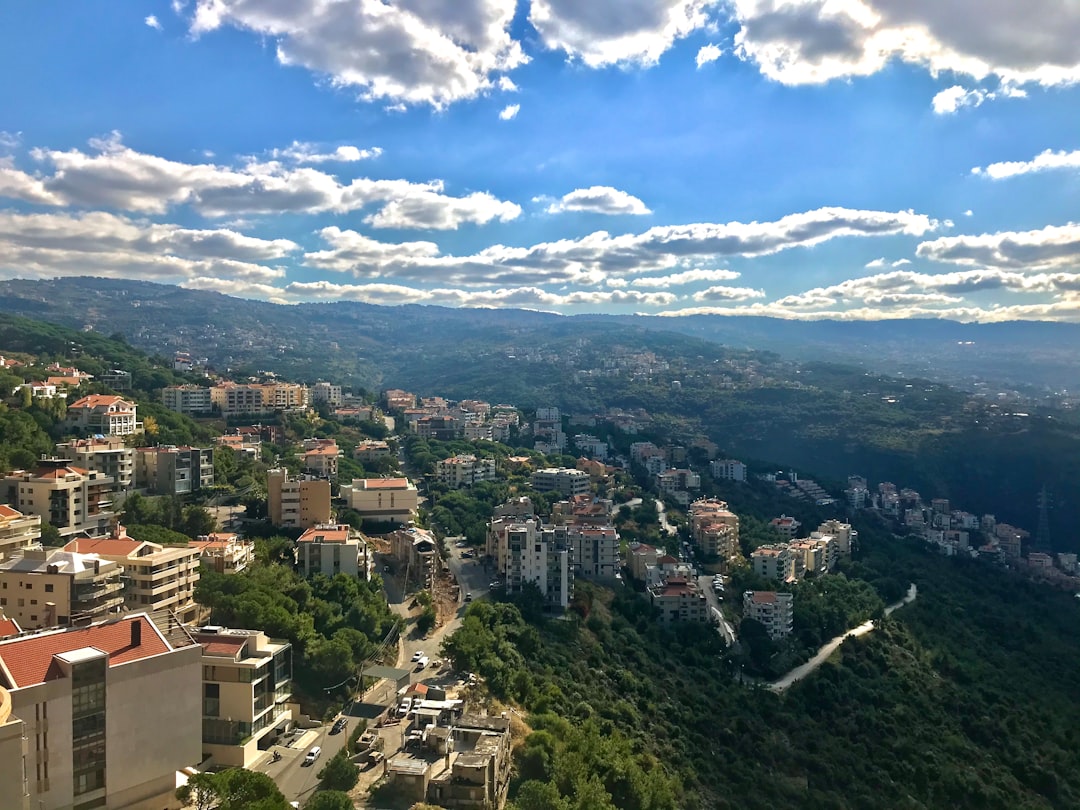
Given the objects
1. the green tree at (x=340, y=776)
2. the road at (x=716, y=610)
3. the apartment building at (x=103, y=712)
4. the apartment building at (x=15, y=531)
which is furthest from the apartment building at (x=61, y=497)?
the road at (x=716, y=610)

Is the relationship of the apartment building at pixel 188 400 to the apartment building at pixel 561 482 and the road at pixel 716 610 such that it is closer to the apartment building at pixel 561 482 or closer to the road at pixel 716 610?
the apartment building at pixel 561 482

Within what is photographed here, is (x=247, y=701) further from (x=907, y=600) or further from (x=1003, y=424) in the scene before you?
(x=1003, y=424)

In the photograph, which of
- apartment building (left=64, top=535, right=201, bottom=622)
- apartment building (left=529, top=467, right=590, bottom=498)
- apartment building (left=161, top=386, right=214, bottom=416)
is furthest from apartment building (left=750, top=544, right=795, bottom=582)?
apartment building (left=161, top=386, right=214, bottom=416)

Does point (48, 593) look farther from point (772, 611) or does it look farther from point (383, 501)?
point (772, 611)

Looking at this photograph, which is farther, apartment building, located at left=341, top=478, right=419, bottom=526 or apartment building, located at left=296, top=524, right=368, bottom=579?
apartment building, located at left=341, top=478, right=419, bottom=526

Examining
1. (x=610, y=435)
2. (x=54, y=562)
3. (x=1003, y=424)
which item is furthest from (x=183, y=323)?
(x=54, y=562)

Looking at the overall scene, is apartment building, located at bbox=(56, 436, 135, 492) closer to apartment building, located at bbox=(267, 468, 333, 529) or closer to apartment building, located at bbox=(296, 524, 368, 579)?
apartment building, located at bbox=(267, 468, 333, 529)
